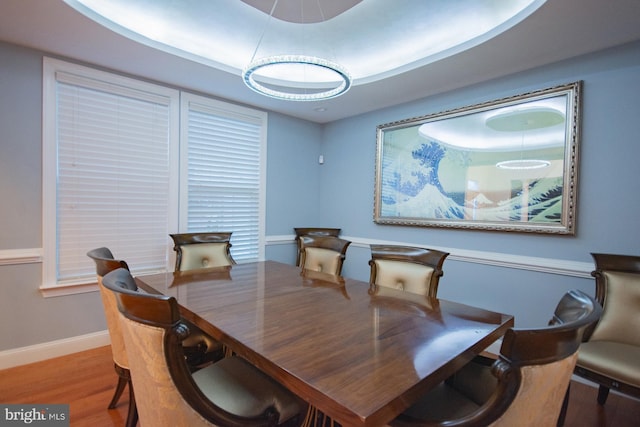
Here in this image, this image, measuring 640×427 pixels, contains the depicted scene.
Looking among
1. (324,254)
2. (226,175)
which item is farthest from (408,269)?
(226,175)

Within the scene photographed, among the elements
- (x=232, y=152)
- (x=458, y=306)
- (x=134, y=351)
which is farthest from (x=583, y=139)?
(x=232, y=152)

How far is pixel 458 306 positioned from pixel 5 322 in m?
3.27

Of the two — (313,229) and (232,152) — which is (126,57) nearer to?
(232,152)

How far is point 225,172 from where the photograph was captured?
3.56m

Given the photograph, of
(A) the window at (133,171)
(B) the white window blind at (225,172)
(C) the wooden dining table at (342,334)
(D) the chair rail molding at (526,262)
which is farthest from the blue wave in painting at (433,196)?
(A) the window at (133,171)

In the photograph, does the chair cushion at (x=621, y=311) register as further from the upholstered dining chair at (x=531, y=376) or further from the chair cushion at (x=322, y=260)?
the chair cushion at (x=322, y=260)

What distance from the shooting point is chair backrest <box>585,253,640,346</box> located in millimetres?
1837

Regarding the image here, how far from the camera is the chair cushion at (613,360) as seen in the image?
1551 mm

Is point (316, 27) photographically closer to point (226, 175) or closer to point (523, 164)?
point (226, 175)

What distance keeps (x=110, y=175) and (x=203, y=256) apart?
1161mm

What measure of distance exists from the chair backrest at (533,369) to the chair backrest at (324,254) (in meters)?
1.67

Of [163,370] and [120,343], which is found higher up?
[163,370]

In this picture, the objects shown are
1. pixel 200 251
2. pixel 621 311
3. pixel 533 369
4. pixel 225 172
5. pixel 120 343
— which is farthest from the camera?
pixel 225 172

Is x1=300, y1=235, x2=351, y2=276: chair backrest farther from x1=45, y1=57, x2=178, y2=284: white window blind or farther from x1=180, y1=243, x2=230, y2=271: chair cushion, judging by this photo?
x1=45, y1=57, x2=178, y2=284: white window blind
